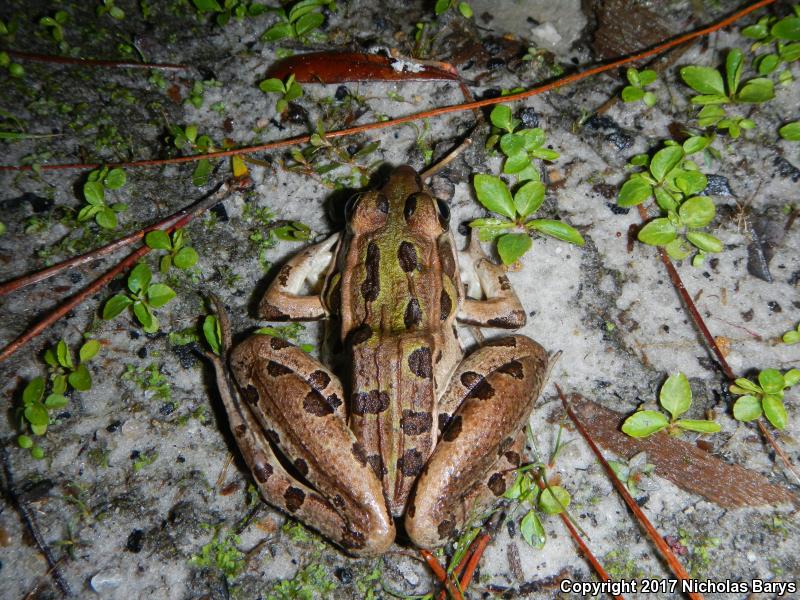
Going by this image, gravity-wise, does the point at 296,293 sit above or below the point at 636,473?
above

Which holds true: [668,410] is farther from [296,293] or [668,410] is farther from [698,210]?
[296,293]

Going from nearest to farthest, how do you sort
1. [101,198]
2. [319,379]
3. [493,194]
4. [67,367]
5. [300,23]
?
[319,379] < [67,367] < [493,194] < [101,198] < [300,23]

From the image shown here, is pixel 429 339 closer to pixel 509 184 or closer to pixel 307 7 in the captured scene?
pixel 509 184

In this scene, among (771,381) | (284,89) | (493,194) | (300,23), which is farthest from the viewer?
(300,23)

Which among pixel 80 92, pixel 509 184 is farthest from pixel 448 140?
pixel 80 92

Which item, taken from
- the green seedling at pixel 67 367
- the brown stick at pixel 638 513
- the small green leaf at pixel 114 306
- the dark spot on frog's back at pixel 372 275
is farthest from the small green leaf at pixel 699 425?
the green seedling at pixel 67 367

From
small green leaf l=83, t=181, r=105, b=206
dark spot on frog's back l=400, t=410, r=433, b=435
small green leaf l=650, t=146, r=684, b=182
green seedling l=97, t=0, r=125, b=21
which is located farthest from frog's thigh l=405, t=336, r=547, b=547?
green seedling l=97, t=0, r=125, b=21

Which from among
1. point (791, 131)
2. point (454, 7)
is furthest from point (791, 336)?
point (454, 7)
